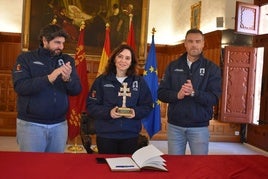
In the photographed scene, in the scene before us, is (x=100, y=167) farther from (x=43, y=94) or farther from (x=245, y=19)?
(x=245, y=19)

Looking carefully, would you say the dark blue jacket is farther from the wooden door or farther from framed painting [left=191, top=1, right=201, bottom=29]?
framed painting [left=191, top=1, right=201, bottom=29]

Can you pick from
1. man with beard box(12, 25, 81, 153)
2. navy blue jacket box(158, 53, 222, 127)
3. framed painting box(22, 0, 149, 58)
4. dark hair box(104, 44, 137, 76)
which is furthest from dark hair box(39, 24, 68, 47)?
framed painting box(22, 0, 149, 58)

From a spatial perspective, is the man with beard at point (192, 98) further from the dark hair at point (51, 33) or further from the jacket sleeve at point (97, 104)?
the dark hair at point (51, 33)

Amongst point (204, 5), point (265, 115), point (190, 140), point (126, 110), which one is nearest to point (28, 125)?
point (126, 110)

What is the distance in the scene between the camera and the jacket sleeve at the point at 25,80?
8.77ft

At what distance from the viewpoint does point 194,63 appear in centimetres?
328

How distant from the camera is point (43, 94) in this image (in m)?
2.80

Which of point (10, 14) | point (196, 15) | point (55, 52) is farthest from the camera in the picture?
point (10, 14)

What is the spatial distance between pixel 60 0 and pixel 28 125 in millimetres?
7792

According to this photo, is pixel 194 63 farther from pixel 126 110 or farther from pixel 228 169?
pixel 228 169

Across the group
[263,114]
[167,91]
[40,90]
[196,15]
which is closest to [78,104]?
[167,91]

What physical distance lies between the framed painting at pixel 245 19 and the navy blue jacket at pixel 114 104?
540cm

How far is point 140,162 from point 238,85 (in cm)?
661

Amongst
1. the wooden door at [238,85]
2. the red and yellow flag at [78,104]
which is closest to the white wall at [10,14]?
the red and yellow flag at [78,104]
